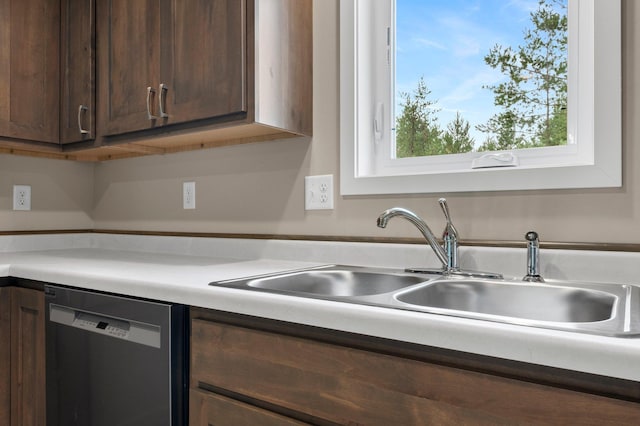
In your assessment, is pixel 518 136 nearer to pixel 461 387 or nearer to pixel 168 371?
pixel 461 387

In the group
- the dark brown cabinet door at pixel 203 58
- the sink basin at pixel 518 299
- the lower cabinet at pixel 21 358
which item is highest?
the dark brown cabinet door at pixel 203 58

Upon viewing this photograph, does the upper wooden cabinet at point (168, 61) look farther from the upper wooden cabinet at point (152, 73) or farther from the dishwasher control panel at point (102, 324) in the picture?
the dishwasher control panel at point (102, 324)

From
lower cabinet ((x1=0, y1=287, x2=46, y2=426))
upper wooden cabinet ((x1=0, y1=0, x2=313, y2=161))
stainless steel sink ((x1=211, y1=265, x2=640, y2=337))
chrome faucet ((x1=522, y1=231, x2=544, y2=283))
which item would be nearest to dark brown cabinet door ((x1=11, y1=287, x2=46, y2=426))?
lower cabinet ((x1=0, y1=287, x2=46, y2=426))

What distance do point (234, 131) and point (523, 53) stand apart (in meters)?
0.96

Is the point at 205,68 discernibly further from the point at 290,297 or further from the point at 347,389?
the point at 347,389

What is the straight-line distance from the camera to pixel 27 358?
150 cm

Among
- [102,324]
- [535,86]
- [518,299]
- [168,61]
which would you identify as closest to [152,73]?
[168,61]

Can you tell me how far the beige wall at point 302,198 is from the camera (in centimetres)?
116

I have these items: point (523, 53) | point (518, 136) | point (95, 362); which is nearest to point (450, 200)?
point (518, 136)

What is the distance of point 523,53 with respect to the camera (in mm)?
1407

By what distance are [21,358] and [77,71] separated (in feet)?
3.66

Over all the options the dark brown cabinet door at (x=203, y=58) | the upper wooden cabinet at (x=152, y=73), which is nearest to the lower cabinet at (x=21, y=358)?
the upper wooden cabinet at (x=152, y=73)

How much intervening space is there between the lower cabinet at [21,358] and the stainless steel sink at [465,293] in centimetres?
77

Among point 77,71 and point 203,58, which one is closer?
point 203,58
